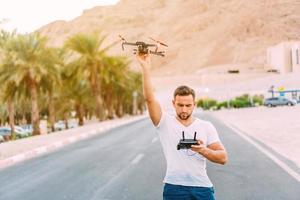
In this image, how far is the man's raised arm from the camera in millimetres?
4148

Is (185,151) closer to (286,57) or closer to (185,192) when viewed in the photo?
(185,192)

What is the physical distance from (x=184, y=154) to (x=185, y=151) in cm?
3

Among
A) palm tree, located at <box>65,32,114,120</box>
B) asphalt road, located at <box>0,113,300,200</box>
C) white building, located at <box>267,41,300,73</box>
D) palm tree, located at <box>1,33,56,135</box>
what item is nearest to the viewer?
asphalt road, located at <box>0,113,300,200</box>

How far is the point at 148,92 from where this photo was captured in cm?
423

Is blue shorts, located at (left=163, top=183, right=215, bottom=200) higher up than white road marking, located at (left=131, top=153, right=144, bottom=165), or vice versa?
blue shorts, located at (left=163, top=183, right=215, bottom=200)

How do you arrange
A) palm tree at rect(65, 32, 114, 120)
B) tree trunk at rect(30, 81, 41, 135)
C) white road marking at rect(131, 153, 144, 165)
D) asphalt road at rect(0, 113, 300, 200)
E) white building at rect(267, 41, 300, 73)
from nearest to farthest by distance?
asphalt road at rect(0, 113, 300, 200)
white road marking at rect(131, 153, 144, 165)
tree trunk at rect(30, 81, 41, 135)
palm tree at rect(65, 32, 114, 120)
white building at rect(267, 41, 300, 73)

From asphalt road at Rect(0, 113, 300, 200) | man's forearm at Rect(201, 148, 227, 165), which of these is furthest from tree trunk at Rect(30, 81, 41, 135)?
man's forearm at Rect(201, 148, 227, 165)

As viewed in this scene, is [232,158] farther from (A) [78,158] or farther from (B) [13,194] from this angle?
(B) [13,194]

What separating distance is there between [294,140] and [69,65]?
31393 mm

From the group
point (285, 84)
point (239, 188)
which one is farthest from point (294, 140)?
point (285, 84)

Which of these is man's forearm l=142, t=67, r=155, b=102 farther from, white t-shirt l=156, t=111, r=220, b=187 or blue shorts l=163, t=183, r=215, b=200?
blue shorts l=163, t=183, r=215, b=200

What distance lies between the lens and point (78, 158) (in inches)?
680

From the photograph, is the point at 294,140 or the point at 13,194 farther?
the point at 294,140

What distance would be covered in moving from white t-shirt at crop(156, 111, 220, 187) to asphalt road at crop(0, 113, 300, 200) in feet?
16.3
